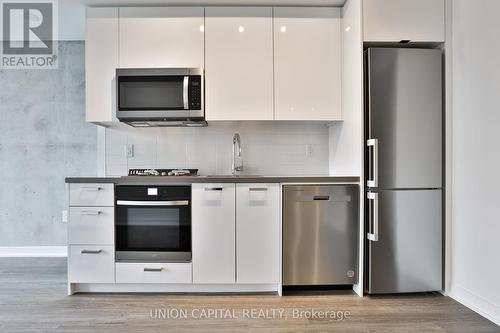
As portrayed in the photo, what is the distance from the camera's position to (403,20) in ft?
8.13

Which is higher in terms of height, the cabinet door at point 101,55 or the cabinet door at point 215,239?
the cabinet door at point 101,55

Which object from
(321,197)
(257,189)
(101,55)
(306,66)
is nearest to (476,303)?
(321,197)

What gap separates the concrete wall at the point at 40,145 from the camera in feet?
11.8

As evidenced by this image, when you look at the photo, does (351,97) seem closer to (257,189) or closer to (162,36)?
(257,189)

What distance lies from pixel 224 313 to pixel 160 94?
5.59ft

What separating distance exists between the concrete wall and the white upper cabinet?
2836mm

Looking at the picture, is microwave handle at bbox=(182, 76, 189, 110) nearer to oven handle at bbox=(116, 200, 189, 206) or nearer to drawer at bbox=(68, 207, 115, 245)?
oven handle at bbox=(116, 200, 189, 206)

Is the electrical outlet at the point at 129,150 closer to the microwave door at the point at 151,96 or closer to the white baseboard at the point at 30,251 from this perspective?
the microwave door at the point at 151,96

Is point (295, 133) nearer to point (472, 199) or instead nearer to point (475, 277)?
point (472, 199)

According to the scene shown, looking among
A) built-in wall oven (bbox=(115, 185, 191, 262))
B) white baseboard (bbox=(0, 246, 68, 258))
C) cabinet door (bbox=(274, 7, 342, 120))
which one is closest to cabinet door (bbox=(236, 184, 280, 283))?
built-in wall oven (bbox=(115, 185, 191, 262))

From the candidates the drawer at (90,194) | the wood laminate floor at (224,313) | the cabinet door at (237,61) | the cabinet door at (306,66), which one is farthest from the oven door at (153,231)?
the cabinet door at (306,66)

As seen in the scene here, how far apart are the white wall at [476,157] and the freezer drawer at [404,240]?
154mm

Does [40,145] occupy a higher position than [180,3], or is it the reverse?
[180,3]

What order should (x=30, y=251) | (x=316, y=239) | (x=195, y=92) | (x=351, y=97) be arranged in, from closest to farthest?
(x=316, y=239)
(x=351, y=97)
(x=195, y=92)
(x=30, y=251)
